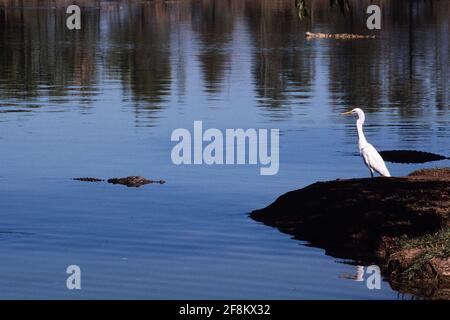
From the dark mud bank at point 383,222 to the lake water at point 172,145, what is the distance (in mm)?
698

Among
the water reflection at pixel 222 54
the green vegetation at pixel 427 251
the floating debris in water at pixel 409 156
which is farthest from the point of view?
the water reflection at pixel 222 54

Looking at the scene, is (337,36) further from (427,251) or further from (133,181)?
(427,251)

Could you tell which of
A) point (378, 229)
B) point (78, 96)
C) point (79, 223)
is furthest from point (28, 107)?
point (378, 229)

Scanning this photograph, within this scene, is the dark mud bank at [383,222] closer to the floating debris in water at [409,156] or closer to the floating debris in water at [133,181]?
the floating debris in water at [133,181]

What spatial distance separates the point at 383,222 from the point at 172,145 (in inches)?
717

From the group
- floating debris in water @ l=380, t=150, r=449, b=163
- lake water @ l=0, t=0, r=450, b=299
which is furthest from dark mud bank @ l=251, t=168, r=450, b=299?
floating debris in water @ l=380, t=150, r=449, b=163

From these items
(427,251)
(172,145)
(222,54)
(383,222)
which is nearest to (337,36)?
(222,54)

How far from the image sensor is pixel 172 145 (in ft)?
148

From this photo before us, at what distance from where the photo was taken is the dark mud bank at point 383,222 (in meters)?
24.4

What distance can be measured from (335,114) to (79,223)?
2591 cm

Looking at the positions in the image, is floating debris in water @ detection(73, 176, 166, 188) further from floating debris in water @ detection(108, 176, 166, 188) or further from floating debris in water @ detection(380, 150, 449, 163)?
floating debris in water @ detection(380, 150, 449, 163)

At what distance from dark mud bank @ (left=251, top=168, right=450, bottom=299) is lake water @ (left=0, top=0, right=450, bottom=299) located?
70 cm

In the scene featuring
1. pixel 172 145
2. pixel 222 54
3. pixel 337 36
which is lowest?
pixel 172 145

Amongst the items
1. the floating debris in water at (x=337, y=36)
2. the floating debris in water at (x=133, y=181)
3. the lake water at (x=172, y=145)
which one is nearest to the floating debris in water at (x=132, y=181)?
the floating debris in water at (x=133, y=181)
